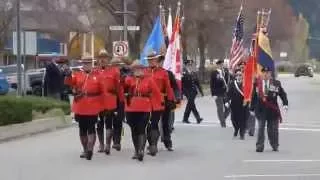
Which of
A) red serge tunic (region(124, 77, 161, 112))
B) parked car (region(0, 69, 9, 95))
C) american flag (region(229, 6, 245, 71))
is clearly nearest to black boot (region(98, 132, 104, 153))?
red serge tunic (region(124, 77, 161, 112))

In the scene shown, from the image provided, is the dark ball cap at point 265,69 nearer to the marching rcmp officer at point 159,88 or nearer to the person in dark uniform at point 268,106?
the person in dark uniform at point 268,106

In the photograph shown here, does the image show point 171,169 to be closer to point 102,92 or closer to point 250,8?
point 102,92

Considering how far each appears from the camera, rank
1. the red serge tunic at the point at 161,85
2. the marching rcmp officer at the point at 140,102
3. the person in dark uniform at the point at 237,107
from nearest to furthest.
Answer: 1. the marching rcmp officer at the point at 140,102
2. the red serge tunic at the point at 161,85
3. the person in dark uniform at the point at 237,107

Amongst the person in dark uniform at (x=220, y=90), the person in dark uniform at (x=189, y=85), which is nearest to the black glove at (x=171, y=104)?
the person in dark uniform at (x=220, y=90)

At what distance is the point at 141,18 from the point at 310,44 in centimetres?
12198

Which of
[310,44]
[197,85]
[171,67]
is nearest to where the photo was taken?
[171,67]

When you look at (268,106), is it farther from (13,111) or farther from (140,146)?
(13,111)

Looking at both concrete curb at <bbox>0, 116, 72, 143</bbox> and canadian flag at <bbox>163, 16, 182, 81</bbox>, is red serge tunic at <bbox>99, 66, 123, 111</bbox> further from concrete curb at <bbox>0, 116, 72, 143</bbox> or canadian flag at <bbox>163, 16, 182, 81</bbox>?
canadian flag at <bbox>163, 16, 182, 81</bbox>

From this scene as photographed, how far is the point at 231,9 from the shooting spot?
175 ft

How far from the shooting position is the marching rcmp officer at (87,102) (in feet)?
47.5

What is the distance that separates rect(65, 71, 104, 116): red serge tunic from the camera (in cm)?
1447

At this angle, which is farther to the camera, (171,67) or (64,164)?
(171,67)

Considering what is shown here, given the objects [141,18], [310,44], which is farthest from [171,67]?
[310,44]

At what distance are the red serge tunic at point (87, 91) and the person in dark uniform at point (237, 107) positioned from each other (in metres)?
5.20
